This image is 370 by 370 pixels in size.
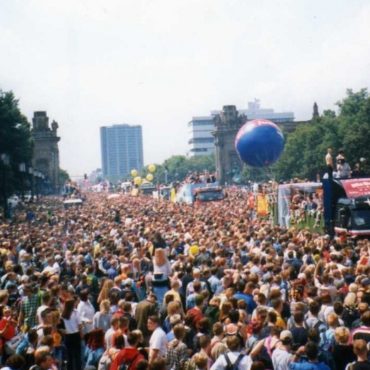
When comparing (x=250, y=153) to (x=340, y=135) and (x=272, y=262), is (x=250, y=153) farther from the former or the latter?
(x=340, y=135)

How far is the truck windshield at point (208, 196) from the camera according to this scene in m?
64.6

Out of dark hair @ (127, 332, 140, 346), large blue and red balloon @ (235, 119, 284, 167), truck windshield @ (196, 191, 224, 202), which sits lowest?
dark hair @ (127, 332, 140, 346)

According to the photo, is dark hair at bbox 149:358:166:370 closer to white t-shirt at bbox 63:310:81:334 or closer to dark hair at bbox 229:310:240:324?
dark hair at bbox 229:310:240:324

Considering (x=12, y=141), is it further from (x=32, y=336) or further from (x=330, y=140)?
(x=32, y=336)

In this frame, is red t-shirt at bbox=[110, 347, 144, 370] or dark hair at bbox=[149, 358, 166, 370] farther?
red t-shirt at bbox=[110, 347, 144, 370]

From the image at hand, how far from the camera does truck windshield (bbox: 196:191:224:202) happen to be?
212 ft

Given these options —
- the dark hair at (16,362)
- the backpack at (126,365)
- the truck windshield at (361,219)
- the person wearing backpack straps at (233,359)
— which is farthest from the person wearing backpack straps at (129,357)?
the truck windshield at (361,219)

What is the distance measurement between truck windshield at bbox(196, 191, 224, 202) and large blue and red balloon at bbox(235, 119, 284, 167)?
88.1ft

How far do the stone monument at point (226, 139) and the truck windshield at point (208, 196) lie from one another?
11650 cm

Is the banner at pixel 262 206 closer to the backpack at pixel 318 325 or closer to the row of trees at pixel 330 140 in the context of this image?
the row of trees at pixel 330 140

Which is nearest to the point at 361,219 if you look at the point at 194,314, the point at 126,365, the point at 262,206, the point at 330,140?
the point at 194,314

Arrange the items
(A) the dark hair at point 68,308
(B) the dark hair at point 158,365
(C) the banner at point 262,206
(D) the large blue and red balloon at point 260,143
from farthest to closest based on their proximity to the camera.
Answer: (C) the banner at point 262,206, (D) the large blue and red balloon at point 260,143, (A) the dark hair at point 68,308, (B) the dark hair at point 158,365

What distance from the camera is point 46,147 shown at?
186 meters

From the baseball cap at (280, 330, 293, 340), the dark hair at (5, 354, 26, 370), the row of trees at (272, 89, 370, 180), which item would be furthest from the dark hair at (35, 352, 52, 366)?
the row of trees at (272, 89, 370, 180)
